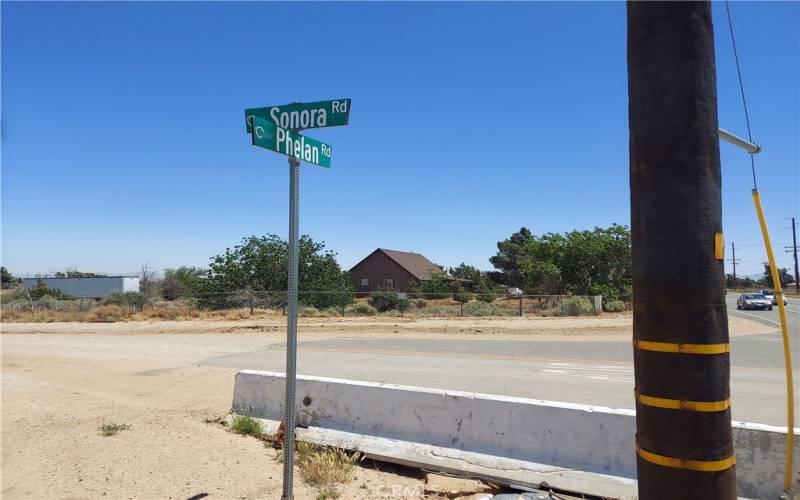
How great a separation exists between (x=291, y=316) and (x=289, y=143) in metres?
1.31

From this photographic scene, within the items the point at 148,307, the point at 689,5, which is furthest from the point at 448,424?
the point at 148,307

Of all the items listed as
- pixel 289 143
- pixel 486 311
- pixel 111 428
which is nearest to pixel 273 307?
pixel 486 311

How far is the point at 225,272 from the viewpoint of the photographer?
37.1m

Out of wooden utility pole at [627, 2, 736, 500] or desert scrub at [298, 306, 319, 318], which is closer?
wooden utility pole at [627, 2, 736, 500]

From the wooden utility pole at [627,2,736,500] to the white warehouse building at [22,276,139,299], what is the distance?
54260mm

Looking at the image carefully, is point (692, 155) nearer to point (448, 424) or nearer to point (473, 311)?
point (448, 424)

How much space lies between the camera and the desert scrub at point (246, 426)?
609cm

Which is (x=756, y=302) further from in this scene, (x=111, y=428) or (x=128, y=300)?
(x=111, y=428)

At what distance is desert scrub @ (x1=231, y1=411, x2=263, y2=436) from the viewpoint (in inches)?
240

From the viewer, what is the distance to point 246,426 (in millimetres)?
6137

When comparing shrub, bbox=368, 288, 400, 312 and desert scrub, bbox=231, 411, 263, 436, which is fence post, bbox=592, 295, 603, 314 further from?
desert scrub, bbox=231, 411, 263, 436

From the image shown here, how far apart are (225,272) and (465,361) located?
27258 mm

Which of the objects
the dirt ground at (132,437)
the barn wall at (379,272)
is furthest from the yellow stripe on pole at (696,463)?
the barn wall at (379,272)

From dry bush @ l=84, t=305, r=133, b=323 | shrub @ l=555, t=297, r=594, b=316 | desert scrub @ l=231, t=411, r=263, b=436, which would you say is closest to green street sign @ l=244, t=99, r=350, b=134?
desert scrub @ l=231, t=411, r=263, b=436
